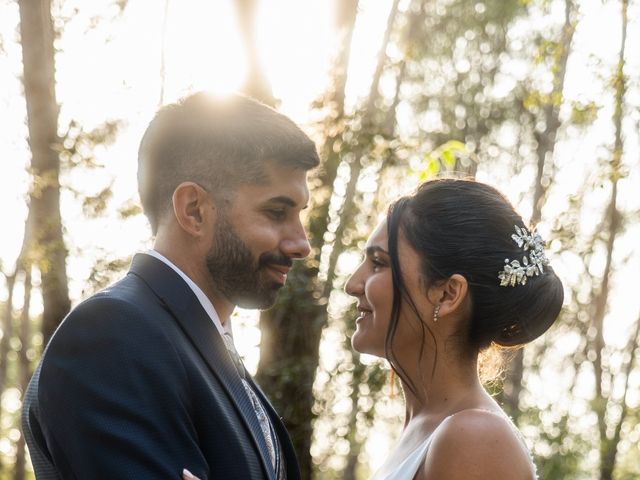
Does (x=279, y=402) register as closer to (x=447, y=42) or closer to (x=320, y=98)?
(x=320, y=98)

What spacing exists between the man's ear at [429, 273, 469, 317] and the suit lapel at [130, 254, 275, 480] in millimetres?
837

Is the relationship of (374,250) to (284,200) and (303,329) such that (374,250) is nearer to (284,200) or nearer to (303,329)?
(284,200)

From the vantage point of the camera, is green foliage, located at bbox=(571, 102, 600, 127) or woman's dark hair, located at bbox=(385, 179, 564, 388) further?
green foliage, located at bbox=(571, 102, 600, 127)

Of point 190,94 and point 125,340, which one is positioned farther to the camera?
point 190,94

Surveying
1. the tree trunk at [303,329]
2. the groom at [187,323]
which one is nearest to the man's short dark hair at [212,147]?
the groom at [187,323]

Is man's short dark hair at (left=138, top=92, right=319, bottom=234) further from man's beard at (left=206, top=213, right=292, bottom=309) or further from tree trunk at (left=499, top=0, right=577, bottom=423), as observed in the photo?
tree trunk at (left=499, top=0, right=577, bottom=423)

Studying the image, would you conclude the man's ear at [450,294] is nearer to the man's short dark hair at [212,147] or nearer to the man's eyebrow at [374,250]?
the man's eyebrow at [374,250]

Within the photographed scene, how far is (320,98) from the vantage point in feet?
25.3

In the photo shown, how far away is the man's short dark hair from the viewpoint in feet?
11.0

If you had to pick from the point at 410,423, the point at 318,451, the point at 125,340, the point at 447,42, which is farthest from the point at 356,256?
the point at 447,42

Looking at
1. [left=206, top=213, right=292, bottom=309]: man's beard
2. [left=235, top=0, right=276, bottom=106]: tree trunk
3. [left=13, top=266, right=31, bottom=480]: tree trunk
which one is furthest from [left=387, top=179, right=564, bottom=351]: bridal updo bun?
[left=13, top=266, right=31, bottom=480]: tree trunk

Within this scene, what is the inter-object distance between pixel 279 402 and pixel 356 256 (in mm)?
1248

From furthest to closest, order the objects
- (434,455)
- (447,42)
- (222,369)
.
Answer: (447,42)
(434,455)
(222,369)

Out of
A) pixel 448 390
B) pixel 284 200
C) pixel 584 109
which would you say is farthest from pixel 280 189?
pixel 584 109
